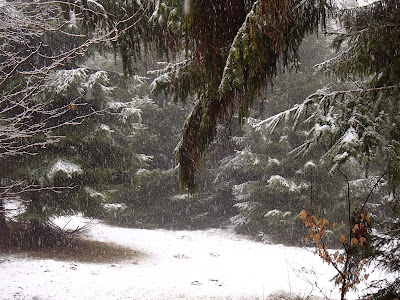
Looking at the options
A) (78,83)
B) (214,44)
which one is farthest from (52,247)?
(214,44)

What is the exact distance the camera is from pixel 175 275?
9.77 meters

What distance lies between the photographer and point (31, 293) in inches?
295

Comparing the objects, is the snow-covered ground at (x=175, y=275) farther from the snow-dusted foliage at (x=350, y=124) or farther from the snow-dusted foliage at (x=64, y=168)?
the snow-dusted foliage at (x=350, y=124)

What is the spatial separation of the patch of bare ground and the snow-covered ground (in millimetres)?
509

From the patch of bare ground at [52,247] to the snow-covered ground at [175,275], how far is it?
51cm

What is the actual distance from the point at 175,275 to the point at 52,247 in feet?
13.2

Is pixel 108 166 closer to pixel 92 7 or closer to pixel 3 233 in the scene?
pixel 3 233

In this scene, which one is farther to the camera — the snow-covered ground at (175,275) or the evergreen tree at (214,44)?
the snow-covered ground at (175,275)

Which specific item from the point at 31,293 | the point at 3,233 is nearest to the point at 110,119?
the point at 3,233

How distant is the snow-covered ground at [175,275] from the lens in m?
7.89

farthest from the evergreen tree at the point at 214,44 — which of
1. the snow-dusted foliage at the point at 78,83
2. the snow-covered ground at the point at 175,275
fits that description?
the snow-dusted foliage at the point at 78,83

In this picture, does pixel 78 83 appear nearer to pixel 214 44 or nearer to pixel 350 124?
pixel 214 44

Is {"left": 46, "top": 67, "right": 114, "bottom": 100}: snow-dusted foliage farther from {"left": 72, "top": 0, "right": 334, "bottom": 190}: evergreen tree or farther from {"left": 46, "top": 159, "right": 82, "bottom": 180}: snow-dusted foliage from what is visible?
{"left": 72, "top": 0, "right": 334, "bottom": 190}: evergreen tree

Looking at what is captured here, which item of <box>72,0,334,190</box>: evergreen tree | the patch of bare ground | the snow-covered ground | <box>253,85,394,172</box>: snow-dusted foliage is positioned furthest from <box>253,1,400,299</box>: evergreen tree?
the patch of bare ground
